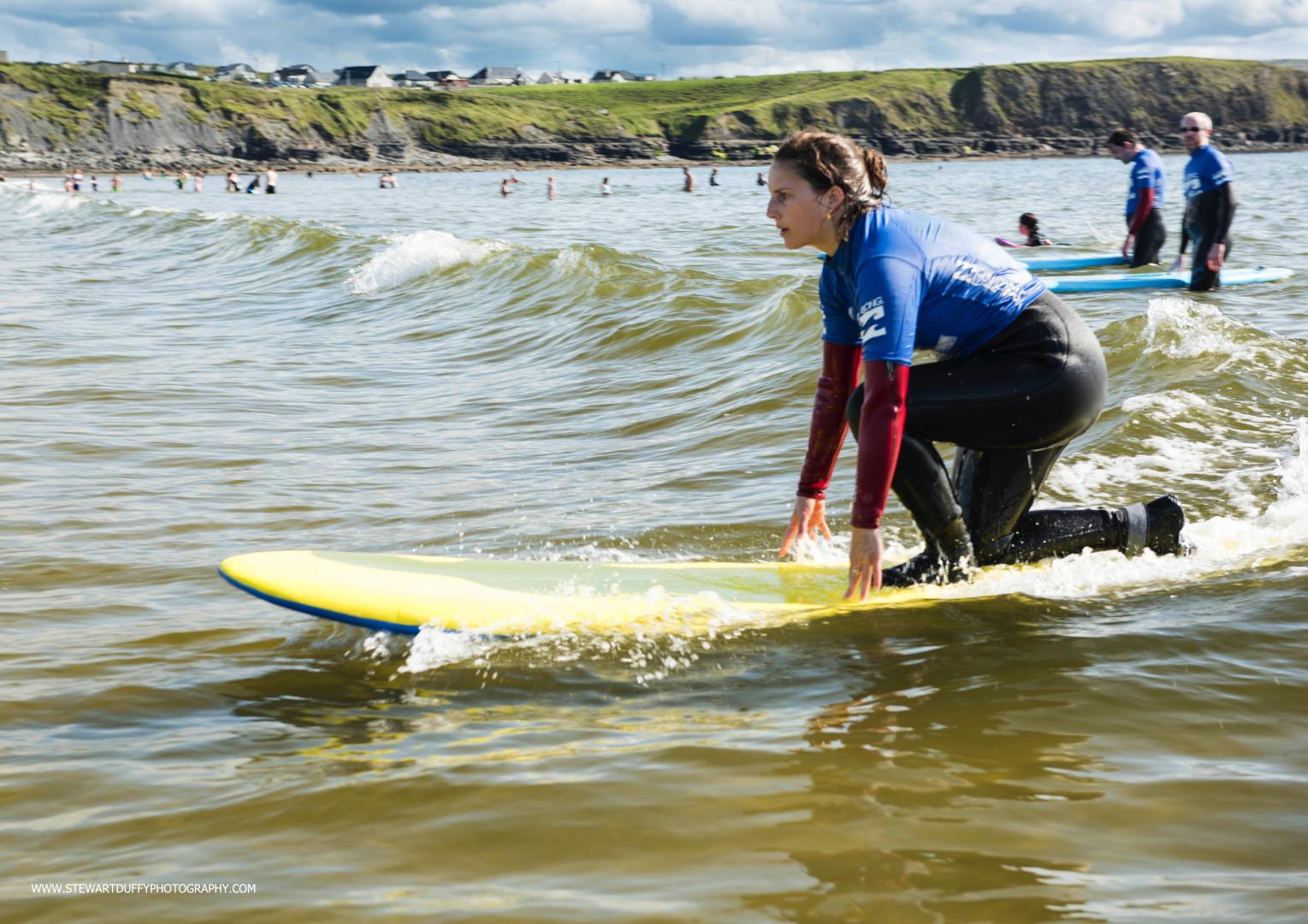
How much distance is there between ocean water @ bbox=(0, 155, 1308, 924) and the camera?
2.71 metres

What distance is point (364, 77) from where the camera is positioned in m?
160

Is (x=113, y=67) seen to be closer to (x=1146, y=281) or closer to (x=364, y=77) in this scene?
(x=364, y=77)

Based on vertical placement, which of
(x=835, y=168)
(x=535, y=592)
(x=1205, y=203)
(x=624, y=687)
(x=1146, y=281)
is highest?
(x=1205, y=203)

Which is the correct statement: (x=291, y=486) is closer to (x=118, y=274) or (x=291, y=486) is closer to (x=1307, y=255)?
(x=118, y=274)

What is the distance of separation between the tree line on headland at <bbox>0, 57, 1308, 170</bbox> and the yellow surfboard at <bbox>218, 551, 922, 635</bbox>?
225 feet

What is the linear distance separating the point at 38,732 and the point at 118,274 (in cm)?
1814

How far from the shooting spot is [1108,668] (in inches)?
155

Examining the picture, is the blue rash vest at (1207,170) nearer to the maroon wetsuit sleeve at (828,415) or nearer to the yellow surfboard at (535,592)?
the maroon wetsuit sleeve at (828,415)

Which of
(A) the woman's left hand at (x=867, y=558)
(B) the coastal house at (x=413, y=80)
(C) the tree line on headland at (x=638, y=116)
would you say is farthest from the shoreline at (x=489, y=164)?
(A) the woman's left hand at (x=867, y=558)

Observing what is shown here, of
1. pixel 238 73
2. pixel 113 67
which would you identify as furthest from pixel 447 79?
pixel 113 67

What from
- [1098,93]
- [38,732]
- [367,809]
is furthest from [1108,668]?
[1098,93]

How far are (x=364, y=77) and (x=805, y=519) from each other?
169m

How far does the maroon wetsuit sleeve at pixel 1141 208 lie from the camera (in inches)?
602

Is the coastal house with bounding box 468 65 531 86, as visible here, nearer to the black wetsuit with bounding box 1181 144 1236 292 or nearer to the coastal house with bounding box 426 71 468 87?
the coastal house with bounding box 426 71 468 87
